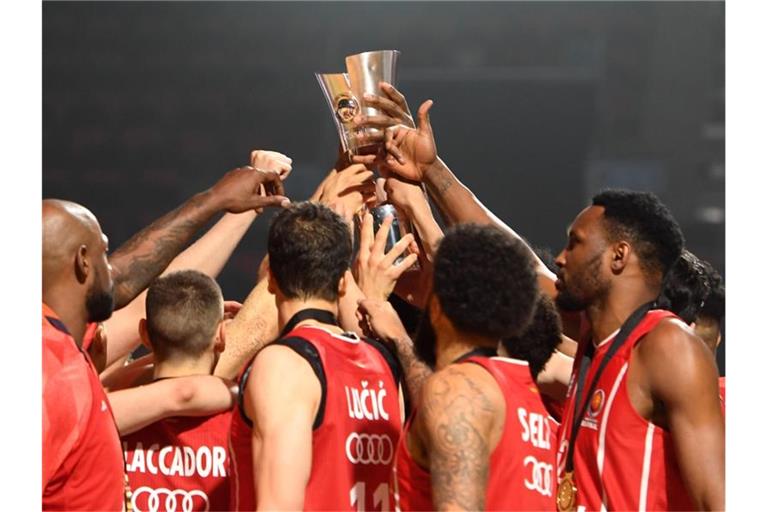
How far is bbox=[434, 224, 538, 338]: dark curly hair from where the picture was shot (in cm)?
223

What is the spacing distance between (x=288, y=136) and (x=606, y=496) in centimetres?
607

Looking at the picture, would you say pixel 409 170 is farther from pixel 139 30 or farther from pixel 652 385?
pixel 139 30

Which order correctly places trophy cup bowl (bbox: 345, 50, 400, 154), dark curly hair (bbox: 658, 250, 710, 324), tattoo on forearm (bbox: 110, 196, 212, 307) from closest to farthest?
tattoo on forearm (bbox: 110, 196, 212, 307) → trophy cup bowl (bbox: 345, 50, 400, 154) → dark curly hair (bbox: 658, 250, 710, 324)

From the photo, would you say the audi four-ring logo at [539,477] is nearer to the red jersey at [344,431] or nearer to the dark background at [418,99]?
the red jersey at [344,431]

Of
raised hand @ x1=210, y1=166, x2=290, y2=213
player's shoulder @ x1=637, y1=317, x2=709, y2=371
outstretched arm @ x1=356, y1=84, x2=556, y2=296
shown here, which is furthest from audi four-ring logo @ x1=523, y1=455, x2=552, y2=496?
raised hand @ x1=210, y1=166, x2=290, y2=213

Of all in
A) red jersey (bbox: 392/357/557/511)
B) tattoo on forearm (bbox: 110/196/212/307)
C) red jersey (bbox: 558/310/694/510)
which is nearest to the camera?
red jersey (bbox: 392/357/557/511)

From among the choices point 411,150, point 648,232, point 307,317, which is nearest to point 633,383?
point 648,232

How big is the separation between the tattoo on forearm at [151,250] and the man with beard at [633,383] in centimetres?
60

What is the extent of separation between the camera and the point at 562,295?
279 centimetres

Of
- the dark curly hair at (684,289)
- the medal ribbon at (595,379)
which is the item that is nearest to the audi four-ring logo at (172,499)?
the medal ribbon at (595,379)

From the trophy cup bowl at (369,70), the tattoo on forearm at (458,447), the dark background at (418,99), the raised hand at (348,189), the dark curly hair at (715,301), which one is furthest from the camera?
the dark background at (418,99)

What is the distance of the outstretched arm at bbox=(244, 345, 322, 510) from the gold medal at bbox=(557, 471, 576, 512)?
649 mm

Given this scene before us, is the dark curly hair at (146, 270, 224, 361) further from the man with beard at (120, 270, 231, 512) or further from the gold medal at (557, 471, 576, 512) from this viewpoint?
the gold medal at (557, 471, 576, 512)

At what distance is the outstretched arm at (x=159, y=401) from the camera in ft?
9.06
